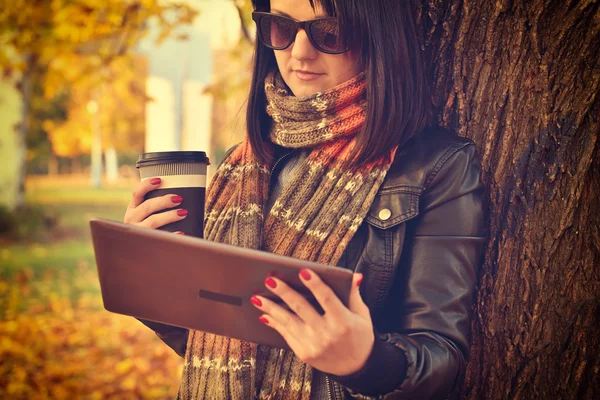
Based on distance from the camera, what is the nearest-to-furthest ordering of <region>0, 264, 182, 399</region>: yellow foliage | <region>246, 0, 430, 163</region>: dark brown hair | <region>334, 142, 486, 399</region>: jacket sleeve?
1. <region>334, 142, 486, 399</region>: jacket sleeve
2. <region>246, 0, 430, 163</region>: dark brown hair
3. <region>0, 264, 182, 399</region>: yellow foliage

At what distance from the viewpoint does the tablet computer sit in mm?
1166

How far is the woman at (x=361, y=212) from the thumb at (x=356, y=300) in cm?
4

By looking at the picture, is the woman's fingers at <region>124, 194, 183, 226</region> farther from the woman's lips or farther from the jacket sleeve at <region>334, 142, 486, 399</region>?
the jacket sleeve at <region>334, 142, 486, 399</region>

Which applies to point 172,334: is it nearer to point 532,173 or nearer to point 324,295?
point 324,295

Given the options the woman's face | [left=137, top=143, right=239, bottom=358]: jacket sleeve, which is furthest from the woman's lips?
[left=137, top=143, right=239, bottom=358]: jacket sleeve

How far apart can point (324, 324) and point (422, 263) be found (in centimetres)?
31

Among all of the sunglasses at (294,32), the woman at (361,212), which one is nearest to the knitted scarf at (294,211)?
the woman at (361,212)

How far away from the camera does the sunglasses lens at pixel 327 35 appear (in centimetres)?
138

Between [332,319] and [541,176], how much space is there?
2.33 feet

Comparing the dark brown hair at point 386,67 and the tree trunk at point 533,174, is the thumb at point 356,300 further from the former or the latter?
the tree trunk at point 533,174

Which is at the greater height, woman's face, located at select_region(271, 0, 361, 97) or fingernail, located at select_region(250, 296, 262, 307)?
woman's face, located at select_region(271, 0, 361, 97)

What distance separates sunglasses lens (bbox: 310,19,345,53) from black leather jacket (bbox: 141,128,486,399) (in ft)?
0.99

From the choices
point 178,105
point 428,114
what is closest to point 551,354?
point 428,114

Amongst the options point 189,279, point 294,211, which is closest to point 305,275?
point 189,279
